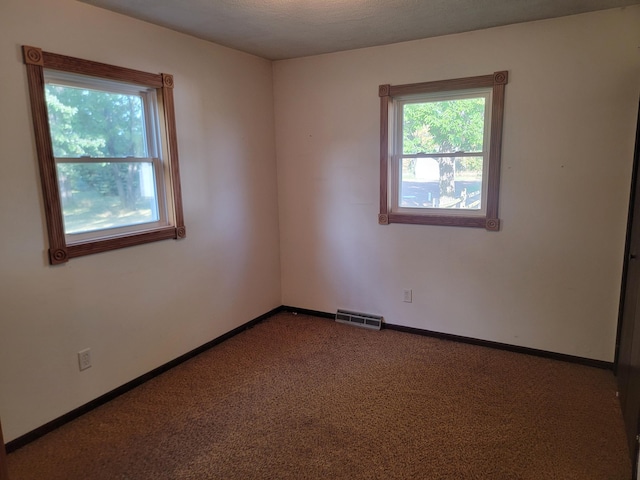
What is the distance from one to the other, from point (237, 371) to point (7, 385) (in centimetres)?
141

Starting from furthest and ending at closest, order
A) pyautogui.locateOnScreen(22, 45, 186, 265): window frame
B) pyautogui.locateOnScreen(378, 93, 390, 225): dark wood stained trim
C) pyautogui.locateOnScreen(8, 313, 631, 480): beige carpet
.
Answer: pyautogui.locateOnScreen(378, 93, 390, 225): dark wood stained trim, pyautogui.locateOnScreen(22, 45, 186, 265): window frame, pyautogui.locateOnScreen(8, 313, 631, 480): beige carpet

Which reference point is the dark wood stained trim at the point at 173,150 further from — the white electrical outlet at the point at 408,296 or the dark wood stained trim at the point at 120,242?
the white electrical outlet at the point at 408,296

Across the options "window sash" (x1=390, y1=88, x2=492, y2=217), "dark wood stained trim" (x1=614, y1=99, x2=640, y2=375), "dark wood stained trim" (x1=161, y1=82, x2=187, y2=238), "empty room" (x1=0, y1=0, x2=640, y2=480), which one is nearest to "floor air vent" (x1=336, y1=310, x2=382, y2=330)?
"empty room" (x1=0, y1=0, x2=640, y2=480)

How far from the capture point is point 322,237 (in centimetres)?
404

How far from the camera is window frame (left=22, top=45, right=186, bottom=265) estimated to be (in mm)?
2225

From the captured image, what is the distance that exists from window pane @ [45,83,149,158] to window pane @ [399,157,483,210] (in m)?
2.14

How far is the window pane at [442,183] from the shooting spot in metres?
3.33

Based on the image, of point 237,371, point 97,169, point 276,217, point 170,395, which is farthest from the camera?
point 276,217

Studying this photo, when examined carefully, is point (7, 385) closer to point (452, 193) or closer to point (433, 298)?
point (433, 298)

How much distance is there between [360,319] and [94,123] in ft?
8.86

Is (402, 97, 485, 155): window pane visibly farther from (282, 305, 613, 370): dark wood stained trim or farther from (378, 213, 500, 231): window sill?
(282, 305, 613, 370): dark wood stained trim

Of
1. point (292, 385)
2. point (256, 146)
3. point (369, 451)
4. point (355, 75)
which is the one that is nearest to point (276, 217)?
point (256, 146)

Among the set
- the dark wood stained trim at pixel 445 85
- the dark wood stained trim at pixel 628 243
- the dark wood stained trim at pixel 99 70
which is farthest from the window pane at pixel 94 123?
the dark wood stained trim at pixel 628 243

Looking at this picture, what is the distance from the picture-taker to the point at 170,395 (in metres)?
2.80
